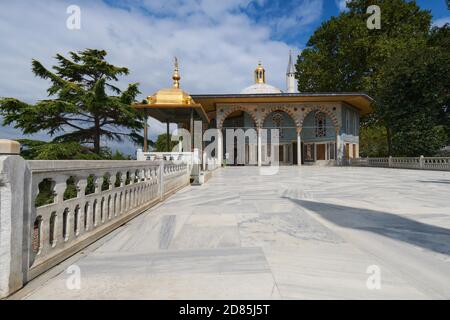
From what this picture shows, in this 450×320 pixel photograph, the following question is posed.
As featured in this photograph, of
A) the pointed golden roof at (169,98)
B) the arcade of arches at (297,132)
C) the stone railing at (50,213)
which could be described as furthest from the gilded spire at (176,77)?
the arcade of arches at (297,132)

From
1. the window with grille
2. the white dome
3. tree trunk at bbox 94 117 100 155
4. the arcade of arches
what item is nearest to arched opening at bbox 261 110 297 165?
the arcade of arches

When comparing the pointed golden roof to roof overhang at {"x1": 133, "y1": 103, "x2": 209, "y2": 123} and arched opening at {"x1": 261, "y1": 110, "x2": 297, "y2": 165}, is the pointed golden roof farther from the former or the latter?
arched opening at {"x1": 261, "y1": 110, "x2": 297, "y2": 165}

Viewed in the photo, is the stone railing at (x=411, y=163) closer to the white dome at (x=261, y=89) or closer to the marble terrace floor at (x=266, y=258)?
the white dome at (x=261, y=89)

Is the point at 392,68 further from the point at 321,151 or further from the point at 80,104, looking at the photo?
the point at 80,104

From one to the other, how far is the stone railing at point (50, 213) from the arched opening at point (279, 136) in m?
23.3

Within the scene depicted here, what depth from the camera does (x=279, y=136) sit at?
90.9ft

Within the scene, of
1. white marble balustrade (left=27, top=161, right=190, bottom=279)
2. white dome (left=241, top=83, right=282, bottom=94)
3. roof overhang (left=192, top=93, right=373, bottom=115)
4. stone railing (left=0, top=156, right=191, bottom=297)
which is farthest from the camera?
white dome (left=241, top=83, right=282, bottom=94)

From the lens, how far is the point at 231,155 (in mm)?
28750

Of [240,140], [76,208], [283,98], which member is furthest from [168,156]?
[240,140]

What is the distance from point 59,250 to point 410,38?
1383 inches

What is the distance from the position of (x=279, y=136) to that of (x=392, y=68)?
1096 cm

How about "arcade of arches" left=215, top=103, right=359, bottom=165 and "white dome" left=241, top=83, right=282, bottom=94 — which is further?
"white dome" left=241, top=83, right=282, bottom=94

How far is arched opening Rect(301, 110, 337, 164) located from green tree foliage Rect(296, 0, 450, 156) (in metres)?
4.34

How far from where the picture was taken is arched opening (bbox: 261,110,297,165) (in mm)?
27078
